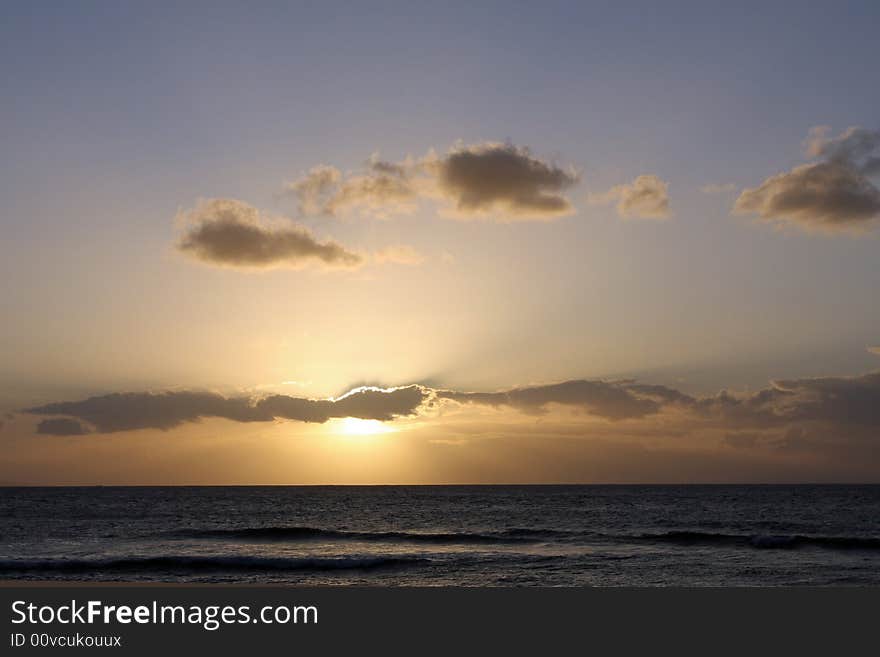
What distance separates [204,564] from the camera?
35719mm

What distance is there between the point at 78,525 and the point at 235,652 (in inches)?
2106

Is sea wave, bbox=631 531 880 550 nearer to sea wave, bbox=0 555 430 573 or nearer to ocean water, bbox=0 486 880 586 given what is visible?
ocean water, bbox=0 486 880 586

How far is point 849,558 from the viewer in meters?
40.4

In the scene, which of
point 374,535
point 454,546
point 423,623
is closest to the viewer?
point 423,623

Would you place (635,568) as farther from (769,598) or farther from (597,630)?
(597,630)

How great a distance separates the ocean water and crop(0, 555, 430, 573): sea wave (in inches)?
3.4

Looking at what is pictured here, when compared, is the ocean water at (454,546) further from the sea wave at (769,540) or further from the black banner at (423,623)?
the black banner at (423,623)

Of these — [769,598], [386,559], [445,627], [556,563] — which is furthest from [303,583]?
[769,598]

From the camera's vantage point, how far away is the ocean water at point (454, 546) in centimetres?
3259

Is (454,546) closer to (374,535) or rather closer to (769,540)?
(374,535)

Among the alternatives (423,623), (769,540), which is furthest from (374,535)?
(423,623)

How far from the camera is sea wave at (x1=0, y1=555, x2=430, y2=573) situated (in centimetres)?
3403

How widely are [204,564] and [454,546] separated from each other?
1625 centimetres

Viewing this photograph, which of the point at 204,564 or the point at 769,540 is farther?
the point at 769,540
